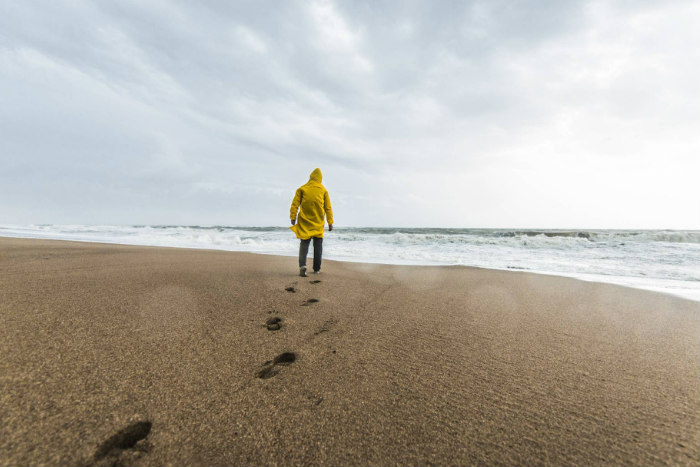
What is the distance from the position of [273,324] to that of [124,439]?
1146 millimetres

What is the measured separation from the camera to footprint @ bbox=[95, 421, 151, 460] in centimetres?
88

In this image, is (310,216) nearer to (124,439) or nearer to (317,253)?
(317,253)

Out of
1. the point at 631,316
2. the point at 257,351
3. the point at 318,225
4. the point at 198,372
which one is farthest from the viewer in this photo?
the point at 318,225

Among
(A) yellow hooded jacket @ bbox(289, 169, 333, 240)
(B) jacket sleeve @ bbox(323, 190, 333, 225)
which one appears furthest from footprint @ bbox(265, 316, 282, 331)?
(B) jacket sleeve @ bbox(323, 190, 333, 225)

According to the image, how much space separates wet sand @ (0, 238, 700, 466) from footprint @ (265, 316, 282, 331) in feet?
0.07

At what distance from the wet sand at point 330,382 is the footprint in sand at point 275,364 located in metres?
Result: 0.01

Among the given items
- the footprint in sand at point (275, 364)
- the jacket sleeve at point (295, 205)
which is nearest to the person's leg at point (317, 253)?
the jacket sleeve at point (295, 205)

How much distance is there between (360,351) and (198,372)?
82cm

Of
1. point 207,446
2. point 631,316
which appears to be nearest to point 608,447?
point 207,446

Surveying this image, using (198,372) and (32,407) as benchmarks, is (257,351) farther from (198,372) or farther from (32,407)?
(32,407)

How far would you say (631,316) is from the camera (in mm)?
2602

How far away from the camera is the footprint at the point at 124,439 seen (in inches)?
34.5

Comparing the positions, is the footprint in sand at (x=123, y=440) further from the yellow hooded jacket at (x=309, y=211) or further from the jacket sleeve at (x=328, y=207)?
the jacket sleeve at (x=328, y=207)

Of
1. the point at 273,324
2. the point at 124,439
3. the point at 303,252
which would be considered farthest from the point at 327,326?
the point at 303,252
